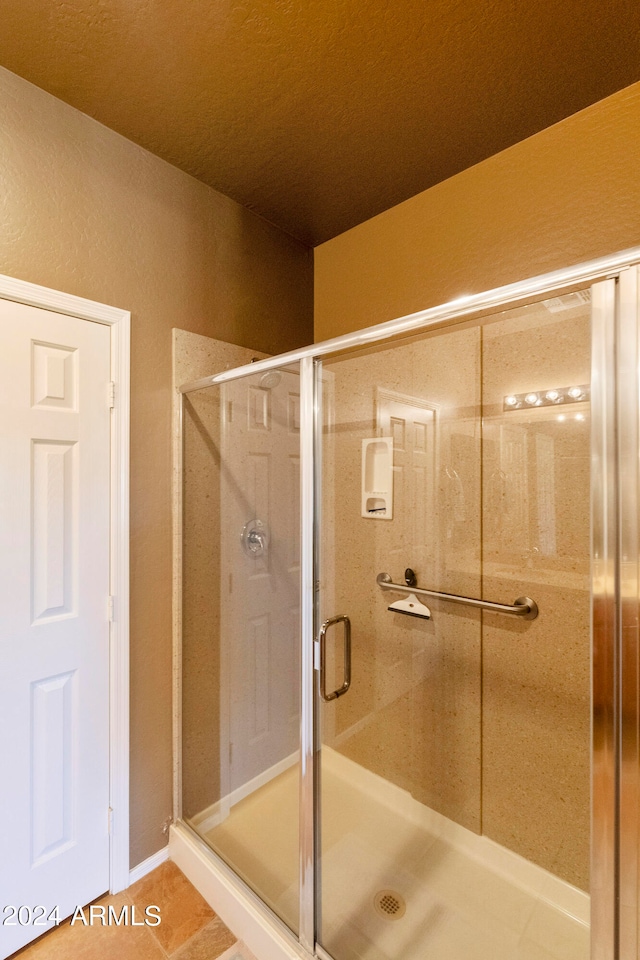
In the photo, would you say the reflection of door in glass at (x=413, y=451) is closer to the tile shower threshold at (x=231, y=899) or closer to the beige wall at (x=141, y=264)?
the beige wall at (x=141, y=264)

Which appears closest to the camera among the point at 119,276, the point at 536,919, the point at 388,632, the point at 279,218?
the point at 536,919

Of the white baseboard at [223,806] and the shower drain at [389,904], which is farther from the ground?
the white baseboard at [223,806]

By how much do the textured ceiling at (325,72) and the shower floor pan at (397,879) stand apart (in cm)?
214

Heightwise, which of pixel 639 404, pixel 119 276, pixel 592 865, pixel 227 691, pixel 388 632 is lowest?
pixel 227 691

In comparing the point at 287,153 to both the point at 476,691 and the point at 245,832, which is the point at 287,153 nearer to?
the point at 476,691

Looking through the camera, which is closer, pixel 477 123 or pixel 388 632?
pixel 477 123

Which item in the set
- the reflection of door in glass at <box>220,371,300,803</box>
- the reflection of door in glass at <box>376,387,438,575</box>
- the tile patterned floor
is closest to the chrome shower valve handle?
the reflection of door in glass at <box>220,371,300,803</box>

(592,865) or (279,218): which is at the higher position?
(279,218)

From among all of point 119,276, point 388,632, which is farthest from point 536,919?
point 119,276

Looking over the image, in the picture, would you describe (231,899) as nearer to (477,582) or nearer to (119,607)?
(119,607)

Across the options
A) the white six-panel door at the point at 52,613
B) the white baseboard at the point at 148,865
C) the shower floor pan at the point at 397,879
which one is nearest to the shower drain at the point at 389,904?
the shower floor pan at the point at 397,879

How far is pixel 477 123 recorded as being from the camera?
1.52 m

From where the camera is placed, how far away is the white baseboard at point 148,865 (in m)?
1.60

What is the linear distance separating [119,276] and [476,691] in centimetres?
200
